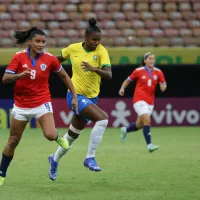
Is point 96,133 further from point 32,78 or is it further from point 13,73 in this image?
point 13,73

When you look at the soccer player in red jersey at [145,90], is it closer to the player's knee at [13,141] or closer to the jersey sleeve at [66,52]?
the jersey sleeve at [66,52]

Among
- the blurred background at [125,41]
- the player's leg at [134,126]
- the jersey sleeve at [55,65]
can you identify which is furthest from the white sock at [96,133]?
the blurred background at [125,41]

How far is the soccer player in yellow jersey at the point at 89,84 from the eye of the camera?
373 inches

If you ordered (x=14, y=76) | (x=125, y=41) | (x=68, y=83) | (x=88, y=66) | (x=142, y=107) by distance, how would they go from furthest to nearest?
(x=125, y=41)
(x=142, y=107)
(x=88, y=66)
(x=68, y=83)
(x=14, y=76)

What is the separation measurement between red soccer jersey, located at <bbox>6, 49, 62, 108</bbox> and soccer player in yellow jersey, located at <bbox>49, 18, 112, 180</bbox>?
712 mm

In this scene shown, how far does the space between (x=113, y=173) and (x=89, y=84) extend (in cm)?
143

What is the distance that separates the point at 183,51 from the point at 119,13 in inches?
108

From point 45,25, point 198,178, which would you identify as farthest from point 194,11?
point 198,178

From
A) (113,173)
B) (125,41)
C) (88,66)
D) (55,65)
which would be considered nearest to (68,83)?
(55,65)

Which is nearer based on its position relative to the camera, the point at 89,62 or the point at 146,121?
the point at 89,62

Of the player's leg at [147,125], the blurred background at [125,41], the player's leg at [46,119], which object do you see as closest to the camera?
the player's leg at [46,119]

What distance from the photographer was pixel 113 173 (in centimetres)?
1032

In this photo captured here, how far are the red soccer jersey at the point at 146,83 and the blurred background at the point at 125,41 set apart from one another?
4.16 m

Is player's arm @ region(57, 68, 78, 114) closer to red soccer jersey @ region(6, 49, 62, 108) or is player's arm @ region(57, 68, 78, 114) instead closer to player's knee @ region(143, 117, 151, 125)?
red soccer jersey @ region(6, 49, 62, 108)
